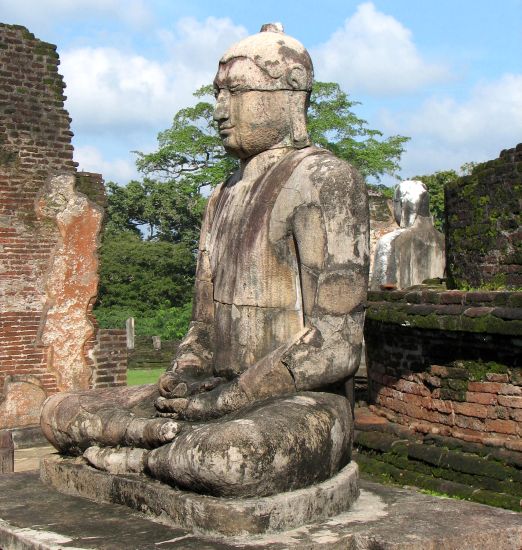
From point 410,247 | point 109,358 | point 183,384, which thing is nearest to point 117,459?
point 183,384

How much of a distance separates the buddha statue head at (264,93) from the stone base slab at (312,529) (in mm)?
1526

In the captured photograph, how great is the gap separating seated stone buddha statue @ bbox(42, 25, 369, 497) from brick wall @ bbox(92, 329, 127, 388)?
6487mm

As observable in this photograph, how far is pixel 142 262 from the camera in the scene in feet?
93.9

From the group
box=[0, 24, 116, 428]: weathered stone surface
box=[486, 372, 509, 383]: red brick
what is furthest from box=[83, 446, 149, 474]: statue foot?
box=[0, 24, 116, 428]: weathered stone surface

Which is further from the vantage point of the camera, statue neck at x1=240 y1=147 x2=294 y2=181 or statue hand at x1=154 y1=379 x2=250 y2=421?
statue neck at x1=240 y1=147 x2=294 y2=181

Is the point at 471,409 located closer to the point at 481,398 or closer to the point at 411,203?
the point at 481,398

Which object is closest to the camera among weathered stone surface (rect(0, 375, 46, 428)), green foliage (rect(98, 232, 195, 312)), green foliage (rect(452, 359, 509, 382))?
green foliage (rect(452, 359, 509, 382))

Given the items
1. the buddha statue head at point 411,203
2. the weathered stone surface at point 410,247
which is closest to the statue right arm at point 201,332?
the weathered stone surface at point 410,247

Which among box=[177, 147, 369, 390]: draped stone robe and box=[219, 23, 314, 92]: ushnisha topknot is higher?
box=[219, 23, 314, 92]: ushnisha topknot

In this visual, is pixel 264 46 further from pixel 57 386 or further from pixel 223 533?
pixel 57 386

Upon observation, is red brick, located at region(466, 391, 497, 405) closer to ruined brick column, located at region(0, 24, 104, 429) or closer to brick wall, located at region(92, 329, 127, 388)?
brick wall, located at region(92, 329, 127, 388)

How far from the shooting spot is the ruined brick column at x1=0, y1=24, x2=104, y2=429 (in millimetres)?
10031

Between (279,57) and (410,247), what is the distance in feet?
28.1

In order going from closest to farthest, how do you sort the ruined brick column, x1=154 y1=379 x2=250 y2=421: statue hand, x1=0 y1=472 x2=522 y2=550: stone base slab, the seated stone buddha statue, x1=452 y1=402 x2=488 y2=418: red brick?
x1=0 y1=472 x2=522 y2=550: stone base slab < the seated stone buddha statue < x1=154 y1=379 x2=250 y2=421: statue hand < x1=452 y1=402 x2=488 y2=418: red brick < the ruined brick column
